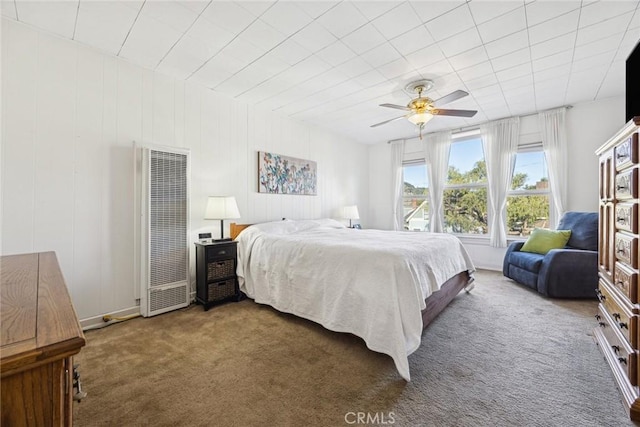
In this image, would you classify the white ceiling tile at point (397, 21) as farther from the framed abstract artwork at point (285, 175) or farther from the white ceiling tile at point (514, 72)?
the framed abstract artwork at point (285, 175)

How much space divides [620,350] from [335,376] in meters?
1.80

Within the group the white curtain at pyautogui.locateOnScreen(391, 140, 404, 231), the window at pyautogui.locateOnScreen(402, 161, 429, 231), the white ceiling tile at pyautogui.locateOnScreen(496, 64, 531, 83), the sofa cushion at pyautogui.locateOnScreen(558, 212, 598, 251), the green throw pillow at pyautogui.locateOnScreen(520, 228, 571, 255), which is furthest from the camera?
the white curtain at pyautogui.locateOnScreen(391, 140, 404, 231)

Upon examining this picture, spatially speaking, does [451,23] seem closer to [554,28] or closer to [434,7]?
[434,7]

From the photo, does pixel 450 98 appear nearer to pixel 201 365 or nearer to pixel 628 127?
pixel 628 127

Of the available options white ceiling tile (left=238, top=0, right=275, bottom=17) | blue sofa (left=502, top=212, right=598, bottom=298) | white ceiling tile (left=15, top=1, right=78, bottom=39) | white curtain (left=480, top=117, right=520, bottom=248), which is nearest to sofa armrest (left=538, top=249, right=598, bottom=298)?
blue sofa (left=502, top=212, right=598, bottom=298)

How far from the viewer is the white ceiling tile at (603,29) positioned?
7.55 ft

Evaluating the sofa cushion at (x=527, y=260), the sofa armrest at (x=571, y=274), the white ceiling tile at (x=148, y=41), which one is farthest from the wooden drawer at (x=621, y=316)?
the white ceiling tile at (x=148, y=41)

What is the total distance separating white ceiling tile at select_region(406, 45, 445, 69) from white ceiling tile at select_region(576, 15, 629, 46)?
117cm

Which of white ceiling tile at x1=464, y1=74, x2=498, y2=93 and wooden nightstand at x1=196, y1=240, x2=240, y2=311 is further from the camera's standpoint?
white ceiling tile at x1=464, y1=74, x2=498, y2=93

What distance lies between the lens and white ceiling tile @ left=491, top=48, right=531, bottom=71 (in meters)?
2.78

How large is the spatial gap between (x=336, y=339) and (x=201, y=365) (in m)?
1.09

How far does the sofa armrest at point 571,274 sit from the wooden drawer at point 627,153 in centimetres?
197

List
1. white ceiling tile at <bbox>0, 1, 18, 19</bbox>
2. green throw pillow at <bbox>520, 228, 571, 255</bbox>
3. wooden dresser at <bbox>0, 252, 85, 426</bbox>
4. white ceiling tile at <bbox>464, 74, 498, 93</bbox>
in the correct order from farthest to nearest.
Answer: green throw pillow at <bbox>520, 228, 571, 255</bbox>
white ceiling tile at <bbox>464, 74, 498, 93</bbox>
white ceiling tile at <bbox>0, 1, 18, 19</bbox>
wooden dresser at <bbox>0, 252, 85, 426</bbox>

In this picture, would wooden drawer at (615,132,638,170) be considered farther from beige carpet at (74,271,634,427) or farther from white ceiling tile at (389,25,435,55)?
white ceiling tile at (389,25,435,55)
